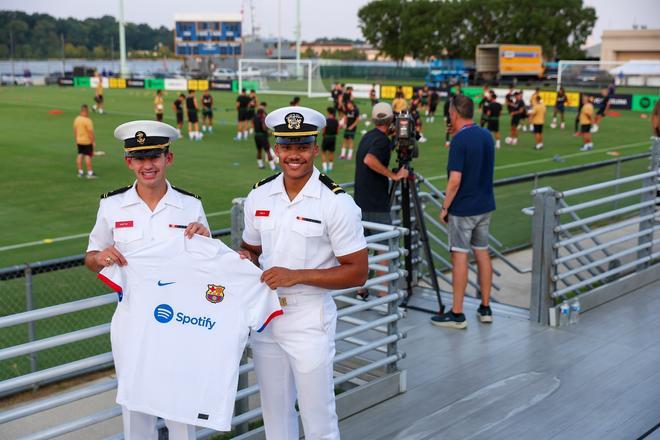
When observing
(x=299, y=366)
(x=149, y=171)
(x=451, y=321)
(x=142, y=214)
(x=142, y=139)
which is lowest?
(x=451, y=321)

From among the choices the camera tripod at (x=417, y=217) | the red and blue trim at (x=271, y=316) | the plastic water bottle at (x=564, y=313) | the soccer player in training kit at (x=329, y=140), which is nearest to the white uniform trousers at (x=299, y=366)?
the red and blue trim at (x=271, y=316)

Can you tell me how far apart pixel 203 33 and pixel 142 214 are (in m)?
85.1

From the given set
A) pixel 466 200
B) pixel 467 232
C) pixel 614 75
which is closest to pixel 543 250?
pixel 467 232

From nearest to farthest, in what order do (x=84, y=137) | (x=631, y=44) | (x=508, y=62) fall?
1. (x=84, y=137)
2. (x=508, y=62)
3. (x=631, y=44)

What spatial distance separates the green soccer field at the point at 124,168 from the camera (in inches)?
492

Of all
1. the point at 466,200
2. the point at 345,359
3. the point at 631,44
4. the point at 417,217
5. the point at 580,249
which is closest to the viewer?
the point at 345,359

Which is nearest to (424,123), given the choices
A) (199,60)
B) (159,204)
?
(159,204)

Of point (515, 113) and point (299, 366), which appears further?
point (515, 113)

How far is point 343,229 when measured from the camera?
3725 mm

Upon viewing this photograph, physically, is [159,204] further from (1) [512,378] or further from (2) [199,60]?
(2) [199,60]

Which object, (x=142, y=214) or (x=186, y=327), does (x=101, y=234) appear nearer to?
(x=142, y=214)

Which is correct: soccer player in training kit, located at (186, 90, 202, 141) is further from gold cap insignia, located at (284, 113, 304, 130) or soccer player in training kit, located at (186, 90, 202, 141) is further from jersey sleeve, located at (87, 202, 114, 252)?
gold cap insignia, located at (284, 113, 304, 130)

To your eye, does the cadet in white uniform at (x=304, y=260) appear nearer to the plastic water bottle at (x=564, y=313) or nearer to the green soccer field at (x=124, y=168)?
the plastic water bottle at (x=564, y=313)

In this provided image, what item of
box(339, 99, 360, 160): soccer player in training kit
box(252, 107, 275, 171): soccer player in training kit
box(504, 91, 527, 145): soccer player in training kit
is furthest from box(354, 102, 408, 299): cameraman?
box(504, 91, 527, 145): soccer player in training kit
